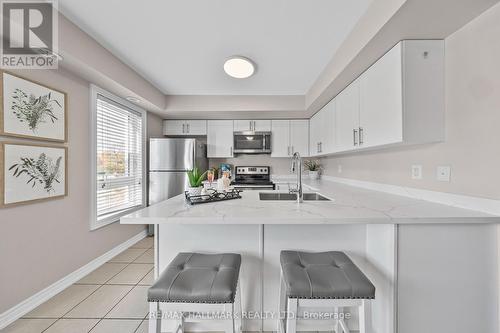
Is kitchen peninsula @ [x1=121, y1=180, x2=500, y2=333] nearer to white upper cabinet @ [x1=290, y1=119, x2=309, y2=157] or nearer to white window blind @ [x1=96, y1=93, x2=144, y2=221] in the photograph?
white window blind @ [x1=96, y1=93, x2=144, y2=221]

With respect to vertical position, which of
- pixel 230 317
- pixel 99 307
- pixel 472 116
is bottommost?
pixel 99 307

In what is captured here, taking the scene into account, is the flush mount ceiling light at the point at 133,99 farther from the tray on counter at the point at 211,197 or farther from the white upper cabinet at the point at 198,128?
the tray on counter at the point at 211,197

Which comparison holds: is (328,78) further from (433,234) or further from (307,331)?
(307,331)

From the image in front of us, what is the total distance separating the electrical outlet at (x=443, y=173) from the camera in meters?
1.44

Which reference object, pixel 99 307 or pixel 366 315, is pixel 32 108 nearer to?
pixel 99 307

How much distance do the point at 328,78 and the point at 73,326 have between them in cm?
315

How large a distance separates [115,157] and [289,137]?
9.02 ft

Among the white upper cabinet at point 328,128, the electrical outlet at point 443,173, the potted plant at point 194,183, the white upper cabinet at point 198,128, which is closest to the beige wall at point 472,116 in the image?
the electrical outlet at point 443,173

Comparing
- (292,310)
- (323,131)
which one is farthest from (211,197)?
(323,131)

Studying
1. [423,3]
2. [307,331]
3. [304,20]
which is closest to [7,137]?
[304,20]

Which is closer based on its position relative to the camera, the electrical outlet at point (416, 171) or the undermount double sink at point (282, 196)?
the electrical outlet at point (416, 171)

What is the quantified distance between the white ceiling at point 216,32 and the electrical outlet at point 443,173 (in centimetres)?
124

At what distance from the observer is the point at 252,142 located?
385cm

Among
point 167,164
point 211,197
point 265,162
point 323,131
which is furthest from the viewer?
point 265,162
